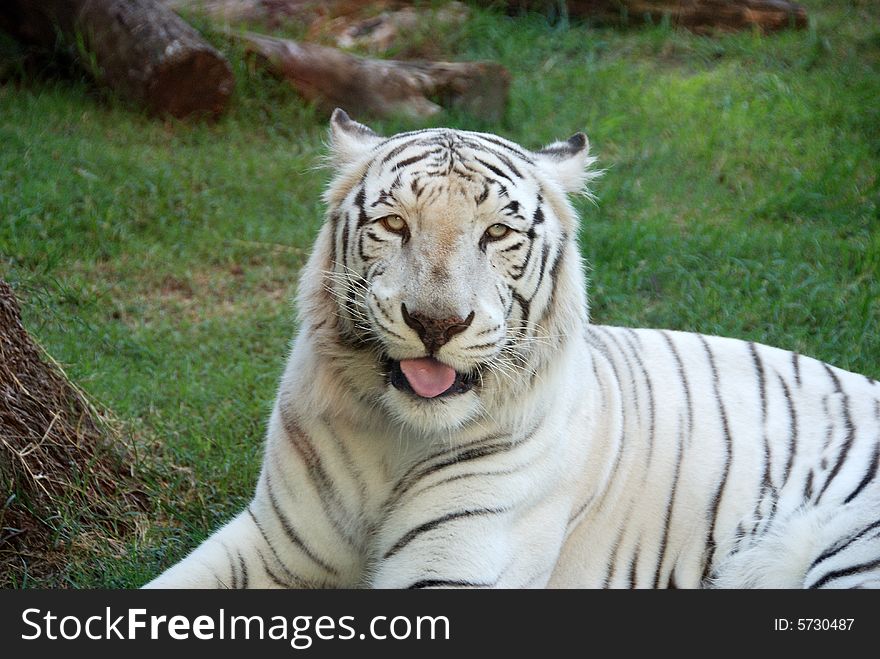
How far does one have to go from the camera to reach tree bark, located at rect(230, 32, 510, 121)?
24.6 feet

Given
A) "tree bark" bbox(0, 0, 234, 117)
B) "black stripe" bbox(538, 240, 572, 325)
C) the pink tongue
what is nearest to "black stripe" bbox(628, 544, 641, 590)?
"black stripe" bbox(538, 240, 572, 325)

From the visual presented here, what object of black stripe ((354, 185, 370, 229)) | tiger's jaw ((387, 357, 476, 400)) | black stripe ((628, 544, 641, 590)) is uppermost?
black stripe ((354, 185, 370, 229))

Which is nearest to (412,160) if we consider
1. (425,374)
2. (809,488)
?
(425,374)

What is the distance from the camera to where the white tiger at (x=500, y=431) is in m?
2.84

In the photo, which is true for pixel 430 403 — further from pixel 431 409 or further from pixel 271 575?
pixel 271 575

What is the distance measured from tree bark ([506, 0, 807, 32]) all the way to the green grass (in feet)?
0.56

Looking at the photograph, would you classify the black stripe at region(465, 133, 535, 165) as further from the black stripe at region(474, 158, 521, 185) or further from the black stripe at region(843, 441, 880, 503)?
the black stripe at region(843, 441, 880, 503)

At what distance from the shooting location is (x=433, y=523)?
9.64ft

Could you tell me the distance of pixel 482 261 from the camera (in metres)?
2.83

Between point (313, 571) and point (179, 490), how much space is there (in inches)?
41.8

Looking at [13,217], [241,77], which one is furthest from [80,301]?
[241,77]

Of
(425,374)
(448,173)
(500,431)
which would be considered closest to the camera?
(425,374)

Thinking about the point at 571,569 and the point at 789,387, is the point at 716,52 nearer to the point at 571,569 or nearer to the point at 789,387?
the point at 789,387

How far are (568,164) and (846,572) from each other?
1376mm
